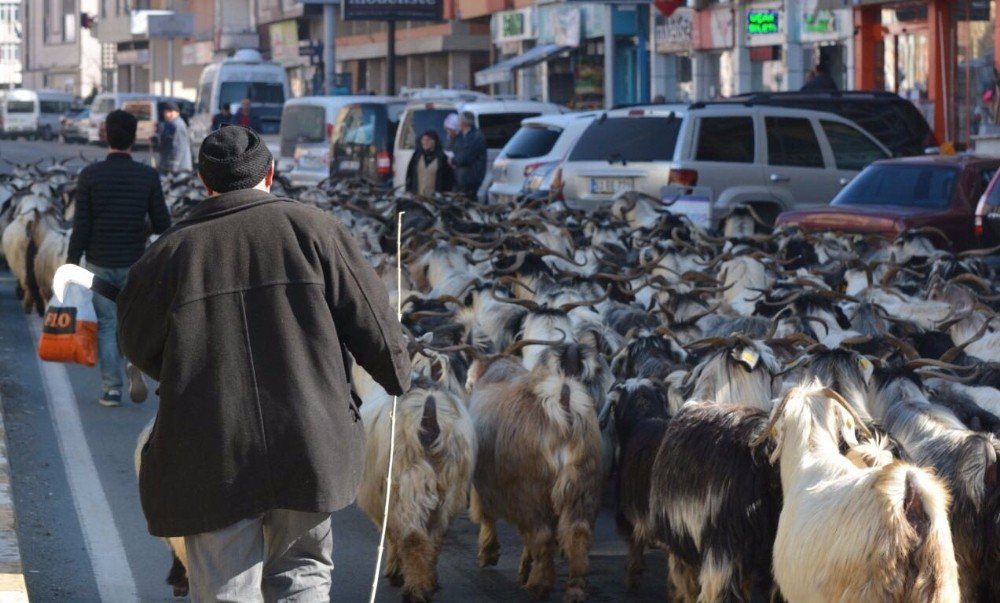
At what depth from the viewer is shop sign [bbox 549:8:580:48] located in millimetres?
39812

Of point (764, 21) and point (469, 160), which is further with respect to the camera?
point (764, 21)

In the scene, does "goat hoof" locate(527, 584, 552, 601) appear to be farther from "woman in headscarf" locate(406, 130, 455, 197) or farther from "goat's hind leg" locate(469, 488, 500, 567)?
"woman in headscarf" locate(406, 130, 455, 197)

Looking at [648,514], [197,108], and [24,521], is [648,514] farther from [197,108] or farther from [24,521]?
[197,108]

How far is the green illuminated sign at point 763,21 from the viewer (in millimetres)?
31484

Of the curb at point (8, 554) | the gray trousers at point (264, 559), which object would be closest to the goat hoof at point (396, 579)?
the curb at point (8, 554)

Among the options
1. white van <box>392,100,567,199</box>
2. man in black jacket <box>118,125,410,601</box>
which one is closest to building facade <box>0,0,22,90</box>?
white van <box>392,100,567,199</box>

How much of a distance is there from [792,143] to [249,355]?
1393 centimetres

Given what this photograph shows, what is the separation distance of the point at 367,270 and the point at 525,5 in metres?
40.0

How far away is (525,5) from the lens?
43.8m

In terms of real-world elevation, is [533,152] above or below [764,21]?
below

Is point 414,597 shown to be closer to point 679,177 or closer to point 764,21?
point 679,177

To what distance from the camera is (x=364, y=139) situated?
24562 mm

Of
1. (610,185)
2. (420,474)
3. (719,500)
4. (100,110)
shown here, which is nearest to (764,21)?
(610,185)

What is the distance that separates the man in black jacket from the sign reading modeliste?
3503 cm
